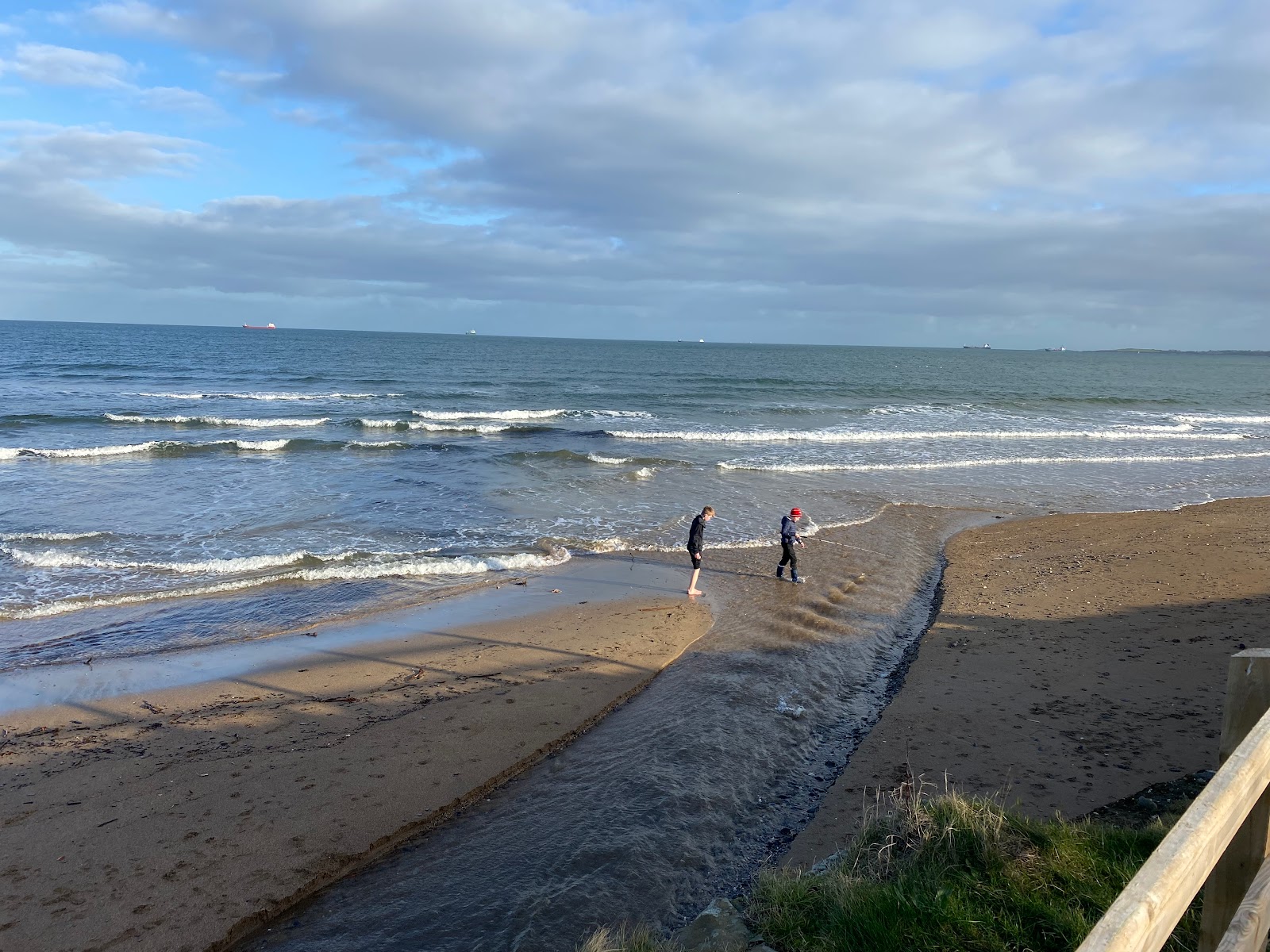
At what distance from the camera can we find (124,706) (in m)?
8.52

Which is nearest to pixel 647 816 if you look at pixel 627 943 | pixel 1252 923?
pixel 627 943

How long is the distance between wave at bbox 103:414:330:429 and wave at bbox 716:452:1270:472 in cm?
1937

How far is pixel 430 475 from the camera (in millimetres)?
23500

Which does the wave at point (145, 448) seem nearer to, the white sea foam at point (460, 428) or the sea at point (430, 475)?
the sea at point (430, 475)

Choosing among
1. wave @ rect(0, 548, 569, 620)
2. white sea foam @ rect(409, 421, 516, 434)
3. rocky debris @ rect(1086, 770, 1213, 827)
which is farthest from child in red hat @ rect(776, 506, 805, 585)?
white sea foam @ rect(409, 421, 516, 434)

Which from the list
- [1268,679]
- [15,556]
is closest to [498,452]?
[15,556]

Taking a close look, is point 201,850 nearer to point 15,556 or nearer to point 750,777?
point 750,777

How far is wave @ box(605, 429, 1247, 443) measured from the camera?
105ft

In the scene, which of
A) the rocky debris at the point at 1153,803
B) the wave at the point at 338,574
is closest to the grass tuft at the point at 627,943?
the rocky debris at the point at 1153,803

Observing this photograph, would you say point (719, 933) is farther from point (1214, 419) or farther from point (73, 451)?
point (1214, 419)

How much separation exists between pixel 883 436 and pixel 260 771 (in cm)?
2987

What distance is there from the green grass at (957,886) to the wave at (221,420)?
33.0 metres

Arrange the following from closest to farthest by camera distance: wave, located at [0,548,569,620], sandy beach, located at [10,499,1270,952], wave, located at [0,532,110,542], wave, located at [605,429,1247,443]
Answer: sandy beach, located at [10,499,1270,952] → wave, located at [0,548,569,620] → wave, located at [0,532,110,542] → wave, located at [605,429,1247,443]

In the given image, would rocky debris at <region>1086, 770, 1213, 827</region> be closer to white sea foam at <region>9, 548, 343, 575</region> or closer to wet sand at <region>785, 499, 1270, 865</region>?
wet sand at <region>785, 499, 1270, 865</region>
